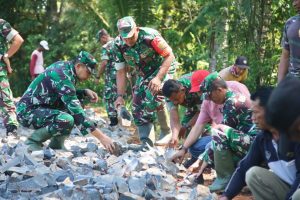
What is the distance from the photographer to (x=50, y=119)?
225 inches

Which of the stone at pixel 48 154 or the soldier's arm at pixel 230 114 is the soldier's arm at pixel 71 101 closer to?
the stone at pixel 48 154

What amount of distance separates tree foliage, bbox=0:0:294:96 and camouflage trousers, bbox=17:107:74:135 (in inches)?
122

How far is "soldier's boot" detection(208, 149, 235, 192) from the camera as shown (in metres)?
4.46

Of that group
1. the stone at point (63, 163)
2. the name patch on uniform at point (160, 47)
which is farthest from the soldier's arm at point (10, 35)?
the stone at point (63, 163)

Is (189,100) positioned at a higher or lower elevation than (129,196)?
higher

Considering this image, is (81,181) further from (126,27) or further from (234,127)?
(126,27)

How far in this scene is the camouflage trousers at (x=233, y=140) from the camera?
4320mm

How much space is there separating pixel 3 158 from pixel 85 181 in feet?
4.21

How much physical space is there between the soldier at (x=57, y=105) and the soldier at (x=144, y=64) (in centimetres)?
59

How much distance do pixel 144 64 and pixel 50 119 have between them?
1303mm

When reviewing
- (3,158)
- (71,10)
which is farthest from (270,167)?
(71,10)

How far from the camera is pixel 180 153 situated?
507 centimetres

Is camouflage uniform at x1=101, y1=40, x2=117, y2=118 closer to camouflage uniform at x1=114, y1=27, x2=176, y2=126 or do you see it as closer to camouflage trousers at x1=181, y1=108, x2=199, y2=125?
camouflage uniform at x1=114, y1=27, x2=176, y2=126

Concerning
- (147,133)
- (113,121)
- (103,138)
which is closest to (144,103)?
(147,133)
